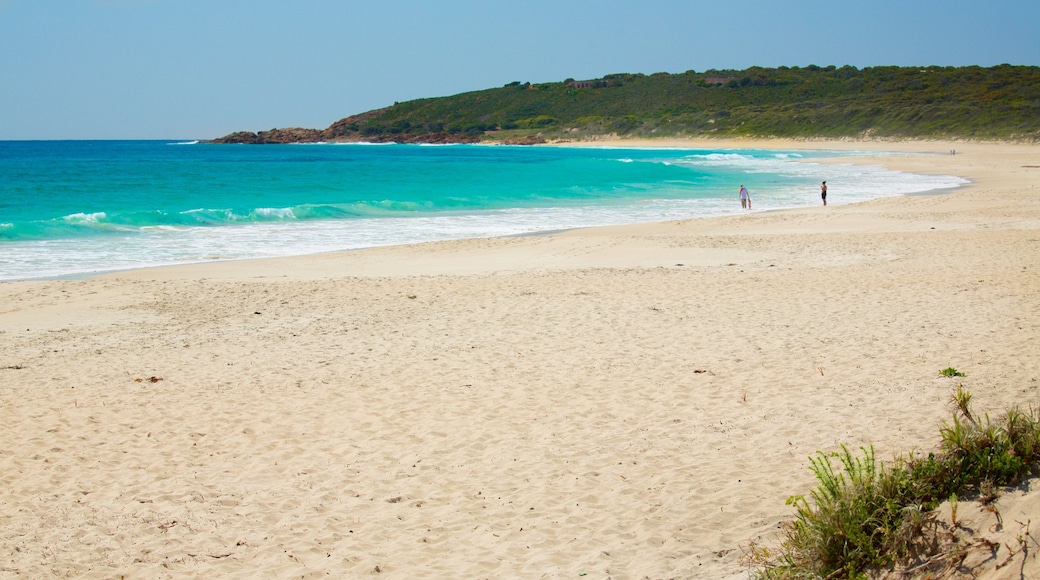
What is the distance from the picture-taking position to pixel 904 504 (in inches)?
148

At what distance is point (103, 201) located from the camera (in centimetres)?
3566

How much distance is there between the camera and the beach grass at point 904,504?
355cm

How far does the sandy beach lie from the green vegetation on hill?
76832 mm

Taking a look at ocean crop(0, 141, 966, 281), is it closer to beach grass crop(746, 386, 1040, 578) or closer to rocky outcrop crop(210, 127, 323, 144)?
beach grass crop(746, 386, 1040, 578)

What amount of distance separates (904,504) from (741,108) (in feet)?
444

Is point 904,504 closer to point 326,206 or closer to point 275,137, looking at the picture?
point 326,206

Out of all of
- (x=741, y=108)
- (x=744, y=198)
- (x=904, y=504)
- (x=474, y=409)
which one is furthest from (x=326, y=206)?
(x=741, y=108)

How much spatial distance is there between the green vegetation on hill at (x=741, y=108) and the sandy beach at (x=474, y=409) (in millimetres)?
76832

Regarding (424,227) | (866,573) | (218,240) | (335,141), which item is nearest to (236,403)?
(866,573)

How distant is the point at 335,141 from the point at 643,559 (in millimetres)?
183904

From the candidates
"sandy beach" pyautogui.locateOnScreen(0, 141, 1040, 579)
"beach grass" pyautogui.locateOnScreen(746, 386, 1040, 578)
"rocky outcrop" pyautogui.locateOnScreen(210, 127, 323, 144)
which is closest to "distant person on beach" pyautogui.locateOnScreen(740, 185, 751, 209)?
"sandy beach" pyautogui.locateOnScreen(0, 141, 1040, 579)

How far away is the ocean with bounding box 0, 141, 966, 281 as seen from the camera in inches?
856

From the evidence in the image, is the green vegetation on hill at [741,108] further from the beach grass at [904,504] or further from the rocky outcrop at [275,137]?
the beach grass at [904,504]

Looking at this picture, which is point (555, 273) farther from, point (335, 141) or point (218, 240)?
point (335, 141)
